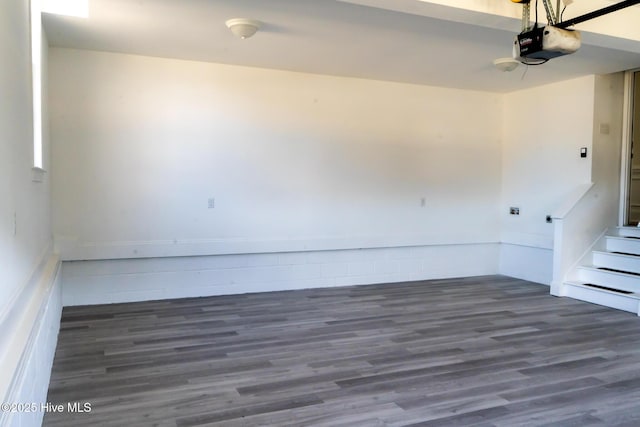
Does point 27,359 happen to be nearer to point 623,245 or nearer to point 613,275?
point 613,275

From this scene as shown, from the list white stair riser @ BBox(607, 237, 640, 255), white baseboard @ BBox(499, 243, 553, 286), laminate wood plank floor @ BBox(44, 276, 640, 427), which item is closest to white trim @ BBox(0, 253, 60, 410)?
laminate wood plank floor @ BBox(44, 276, 640, 427)

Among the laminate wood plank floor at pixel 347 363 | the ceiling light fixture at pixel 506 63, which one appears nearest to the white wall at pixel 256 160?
the laminate wood plank floor at pixel 347 363

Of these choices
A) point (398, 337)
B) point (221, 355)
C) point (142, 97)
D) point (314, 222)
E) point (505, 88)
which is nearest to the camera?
point (221, 355)

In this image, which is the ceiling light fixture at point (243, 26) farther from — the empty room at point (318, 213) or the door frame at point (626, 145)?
the door frame at point (626, 145)

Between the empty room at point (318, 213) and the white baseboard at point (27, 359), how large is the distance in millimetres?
21

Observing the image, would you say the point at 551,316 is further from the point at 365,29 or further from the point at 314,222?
the point at 365,29

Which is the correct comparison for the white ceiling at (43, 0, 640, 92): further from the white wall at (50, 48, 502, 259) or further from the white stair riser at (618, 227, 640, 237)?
the white stair riser at (618, 227, 640, 237)

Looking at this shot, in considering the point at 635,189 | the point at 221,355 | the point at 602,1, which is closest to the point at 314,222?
the point at 221,355

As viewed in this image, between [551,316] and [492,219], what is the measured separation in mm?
2457

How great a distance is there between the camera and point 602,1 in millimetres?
3787

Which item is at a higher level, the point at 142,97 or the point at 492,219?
the point at 142,97

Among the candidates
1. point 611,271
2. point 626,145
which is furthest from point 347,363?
point 626,145

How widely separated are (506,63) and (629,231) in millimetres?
→ 2652

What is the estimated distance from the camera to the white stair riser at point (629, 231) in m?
5.80
